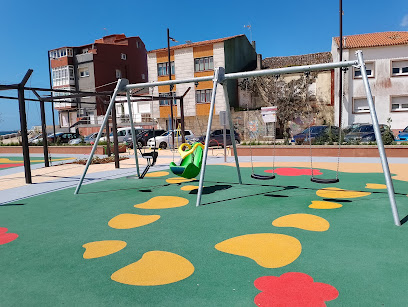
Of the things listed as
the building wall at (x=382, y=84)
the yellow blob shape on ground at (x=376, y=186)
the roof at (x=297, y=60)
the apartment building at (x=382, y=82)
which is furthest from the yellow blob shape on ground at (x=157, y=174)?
the roof at (x=297, y=60)

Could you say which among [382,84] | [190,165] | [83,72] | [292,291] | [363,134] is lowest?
[292,291]

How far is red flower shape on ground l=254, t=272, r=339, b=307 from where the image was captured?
283 cm

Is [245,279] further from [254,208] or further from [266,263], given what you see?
[254,208]

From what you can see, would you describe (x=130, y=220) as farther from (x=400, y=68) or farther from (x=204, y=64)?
(x=400, y=68)

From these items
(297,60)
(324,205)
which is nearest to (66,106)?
(297,60)

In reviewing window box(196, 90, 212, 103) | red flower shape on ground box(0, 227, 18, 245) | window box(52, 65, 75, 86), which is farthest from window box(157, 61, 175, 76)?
red flower shape on ground box(0, 227, 18, 245)

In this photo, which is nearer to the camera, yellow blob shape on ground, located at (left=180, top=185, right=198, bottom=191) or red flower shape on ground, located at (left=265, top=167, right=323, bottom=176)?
yellow blob shape on ground, located at (left=180, top=185, right=198, bottom=191)

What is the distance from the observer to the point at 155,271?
11.6 feet

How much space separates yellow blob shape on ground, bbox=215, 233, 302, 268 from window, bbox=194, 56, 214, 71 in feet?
96.3

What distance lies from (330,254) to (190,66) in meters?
31.0

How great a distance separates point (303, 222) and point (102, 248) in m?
3.12

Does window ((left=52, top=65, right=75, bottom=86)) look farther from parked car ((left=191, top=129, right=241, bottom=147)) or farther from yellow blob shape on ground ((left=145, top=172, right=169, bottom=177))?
yellow blob shape on ground ((left=145, top=172, right=169, bottom=177))

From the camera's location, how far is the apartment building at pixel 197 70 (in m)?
31.7

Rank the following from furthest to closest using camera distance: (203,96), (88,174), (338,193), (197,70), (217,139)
→ (197,70) < (203,96) < (217,139) < (88,174) < (338,193)
